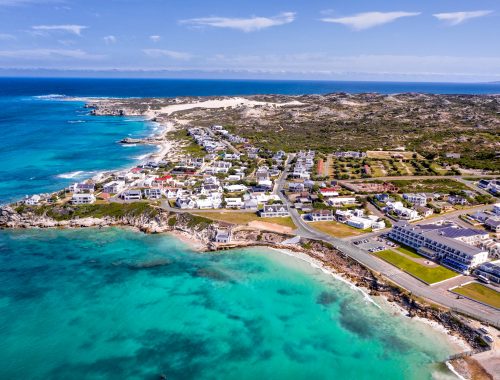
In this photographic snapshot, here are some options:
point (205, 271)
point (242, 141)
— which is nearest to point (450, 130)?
point (242, 141)

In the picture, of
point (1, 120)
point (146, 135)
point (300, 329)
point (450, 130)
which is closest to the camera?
point (300, 329)

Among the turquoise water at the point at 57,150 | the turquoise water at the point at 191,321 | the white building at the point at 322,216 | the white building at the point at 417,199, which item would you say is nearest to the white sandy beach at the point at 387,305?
the turquoise water at the point at 191,321

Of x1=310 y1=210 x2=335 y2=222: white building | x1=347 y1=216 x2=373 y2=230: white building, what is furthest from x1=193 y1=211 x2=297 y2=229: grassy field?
x1=347 y1=216 x2=373 y2=230: white building

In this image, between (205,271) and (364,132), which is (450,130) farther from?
(205,271)

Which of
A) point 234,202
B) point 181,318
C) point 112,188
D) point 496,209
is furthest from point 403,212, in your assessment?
point 112,188

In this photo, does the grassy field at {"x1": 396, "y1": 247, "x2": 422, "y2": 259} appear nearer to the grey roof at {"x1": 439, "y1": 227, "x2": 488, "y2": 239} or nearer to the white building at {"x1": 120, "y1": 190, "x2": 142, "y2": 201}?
the grey roof at {"x1": 439, "y1": 227, "x2": 488, "y2": 239}

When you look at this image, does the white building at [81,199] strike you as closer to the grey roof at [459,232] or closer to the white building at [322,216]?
the white building at [322,216]
